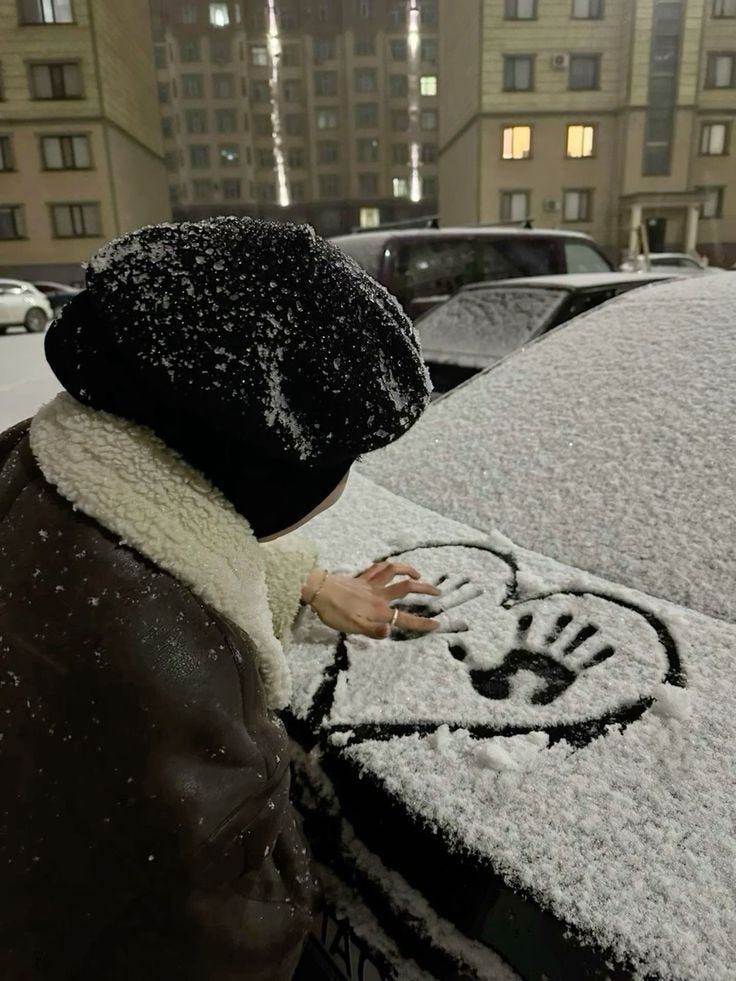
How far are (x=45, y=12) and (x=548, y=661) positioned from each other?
24587 mm

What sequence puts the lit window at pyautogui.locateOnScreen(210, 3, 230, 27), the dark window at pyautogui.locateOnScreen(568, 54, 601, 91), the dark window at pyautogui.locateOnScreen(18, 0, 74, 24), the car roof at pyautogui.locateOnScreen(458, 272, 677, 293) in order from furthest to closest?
the lit window at pyautogui.locateOnScreen(210, 3, 230, 27)
the dark window at pyautogui.locateOnScreen(568, 54, 601, 91)
the dark window at pyautogui.locateOnScreen(18, 0, 74, 24)
the car roof at pyautogui.locateOnScreen(458, 272, 677, 293)

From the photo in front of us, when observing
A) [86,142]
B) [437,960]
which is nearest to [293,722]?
[437,960]

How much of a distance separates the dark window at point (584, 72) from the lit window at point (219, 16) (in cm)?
2364

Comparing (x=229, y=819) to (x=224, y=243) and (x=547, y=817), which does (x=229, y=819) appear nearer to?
(x=547, y=817)

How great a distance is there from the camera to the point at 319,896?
785 mm

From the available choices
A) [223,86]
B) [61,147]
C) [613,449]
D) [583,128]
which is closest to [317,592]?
[613,449]

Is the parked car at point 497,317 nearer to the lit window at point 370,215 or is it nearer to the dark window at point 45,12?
the dark window at point 45,12

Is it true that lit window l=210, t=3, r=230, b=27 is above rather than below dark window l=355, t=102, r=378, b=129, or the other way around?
above

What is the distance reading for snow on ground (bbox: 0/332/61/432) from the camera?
16.5 ft

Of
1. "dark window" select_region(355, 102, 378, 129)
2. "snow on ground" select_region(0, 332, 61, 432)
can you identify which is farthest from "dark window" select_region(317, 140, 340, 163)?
"snow on ground" select_region(0, 332, 61, 432)

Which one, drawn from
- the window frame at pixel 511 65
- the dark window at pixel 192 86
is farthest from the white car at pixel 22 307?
the dark window at pixel 192 86

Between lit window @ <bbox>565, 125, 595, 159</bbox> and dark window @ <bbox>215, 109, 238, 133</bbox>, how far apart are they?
23909mm

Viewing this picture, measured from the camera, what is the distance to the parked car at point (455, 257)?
17.9 ft

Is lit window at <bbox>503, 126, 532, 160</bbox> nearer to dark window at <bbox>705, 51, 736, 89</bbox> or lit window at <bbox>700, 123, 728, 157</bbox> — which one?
lit window at <bbox>700, 123, 728, 157</bbox>
